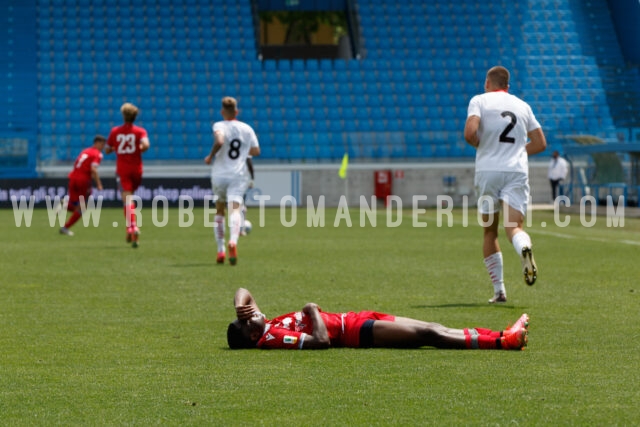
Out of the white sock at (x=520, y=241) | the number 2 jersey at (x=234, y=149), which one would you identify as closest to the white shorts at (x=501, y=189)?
the white sock at (x=520, y=241)

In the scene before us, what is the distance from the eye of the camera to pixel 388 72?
42.8 m

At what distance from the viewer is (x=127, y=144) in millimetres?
18312

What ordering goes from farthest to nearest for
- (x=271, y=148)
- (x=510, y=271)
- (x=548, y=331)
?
(x=271, y=148) < (x=510, y=271) < (x=548, y=331)

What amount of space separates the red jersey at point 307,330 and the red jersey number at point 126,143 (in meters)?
11.4

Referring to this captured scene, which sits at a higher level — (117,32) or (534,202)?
(117,32)

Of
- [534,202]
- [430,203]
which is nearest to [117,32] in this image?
[430,203]

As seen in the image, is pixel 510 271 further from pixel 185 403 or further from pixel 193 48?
pixel 193 48

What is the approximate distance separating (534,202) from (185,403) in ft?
118

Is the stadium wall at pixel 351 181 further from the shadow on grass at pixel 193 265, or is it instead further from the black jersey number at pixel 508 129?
the black jersey number at pixel 508 129

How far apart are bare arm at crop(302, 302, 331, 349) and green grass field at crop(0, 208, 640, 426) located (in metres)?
0.09

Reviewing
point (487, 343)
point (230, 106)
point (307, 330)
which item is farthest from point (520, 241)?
point (230, 106)

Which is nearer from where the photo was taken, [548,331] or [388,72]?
[548,331]

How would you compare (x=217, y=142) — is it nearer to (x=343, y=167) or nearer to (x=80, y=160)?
(x=80, y=160)

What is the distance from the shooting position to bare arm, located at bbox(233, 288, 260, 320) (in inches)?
279
